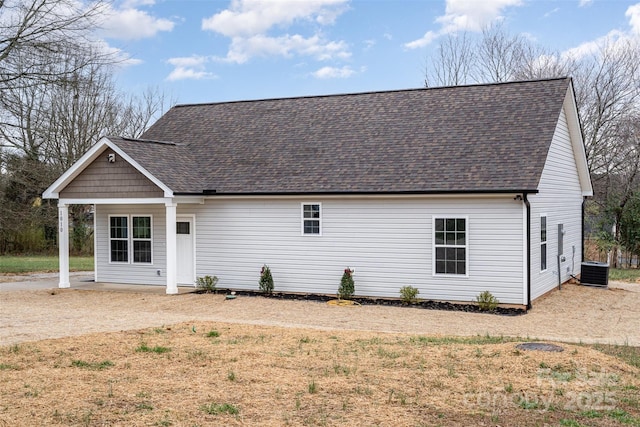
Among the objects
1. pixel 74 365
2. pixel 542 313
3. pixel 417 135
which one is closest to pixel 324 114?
pixel 417 135

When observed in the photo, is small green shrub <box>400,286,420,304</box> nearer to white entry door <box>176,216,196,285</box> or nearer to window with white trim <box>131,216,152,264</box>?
white entry door <box>176,216,196,285</box>

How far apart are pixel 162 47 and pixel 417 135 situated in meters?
14.5

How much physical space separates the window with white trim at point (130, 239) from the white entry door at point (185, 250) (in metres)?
1.05

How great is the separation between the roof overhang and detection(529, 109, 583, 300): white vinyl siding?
957 cm

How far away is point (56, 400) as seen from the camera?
24.8 ft

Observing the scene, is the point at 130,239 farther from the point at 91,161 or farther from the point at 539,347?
the point at 539,347

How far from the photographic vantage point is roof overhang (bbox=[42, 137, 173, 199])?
17844 mm

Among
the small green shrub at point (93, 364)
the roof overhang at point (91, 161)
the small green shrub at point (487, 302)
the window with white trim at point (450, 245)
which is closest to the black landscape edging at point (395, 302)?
the small green shrub at point (487, 302)

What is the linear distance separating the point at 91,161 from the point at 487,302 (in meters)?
11.5

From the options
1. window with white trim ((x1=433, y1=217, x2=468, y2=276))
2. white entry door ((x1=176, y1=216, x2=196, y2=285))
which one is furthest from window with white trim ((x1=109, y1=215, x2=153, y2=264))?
window with white trim ((x1=433, y1=217, x2=468, y2=276))

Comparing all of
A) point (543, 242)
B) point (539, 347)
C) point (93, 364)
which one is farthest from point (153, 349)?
point (543, 242)

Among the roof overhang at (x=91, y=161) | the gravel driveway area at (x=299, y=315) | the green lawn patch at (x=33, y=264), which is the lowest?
the gravel driveway area at (x=299, y=315)

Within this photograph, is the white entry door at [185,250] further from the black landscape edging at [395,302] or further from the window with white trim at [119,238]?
the window with white trim at [119,238]

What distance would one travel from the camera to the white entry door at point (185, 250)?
19.5 meters
